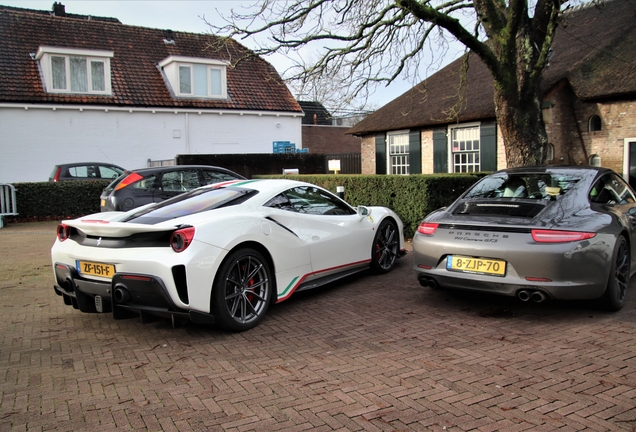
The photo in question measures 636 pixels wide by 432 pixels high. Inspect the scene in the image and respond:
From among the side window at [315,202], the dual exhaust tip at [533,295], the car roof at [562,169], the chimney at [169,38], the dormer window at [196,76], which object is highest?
the chimney at [169,38]

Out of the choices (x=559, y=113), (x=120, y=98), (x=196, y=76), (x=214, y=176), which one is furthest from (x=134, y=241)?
(x=196, y=76)

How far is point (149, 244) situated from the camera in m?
4.64

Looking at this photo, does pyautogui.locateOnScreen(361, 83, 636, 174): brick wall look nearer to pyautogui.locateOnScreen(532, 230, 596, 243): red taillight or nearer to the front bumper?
pyautogui.locateOnScreen(532, 230, 596, 243): red taillight

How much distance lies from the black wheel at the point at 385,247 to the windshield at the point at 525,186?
1452 millimetres

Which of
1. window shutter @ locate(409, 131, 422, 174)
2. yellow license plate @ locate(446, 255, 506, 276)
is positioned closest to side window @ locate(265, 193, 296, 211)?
yellow license plate @ locate(446, 255, 506, 276)

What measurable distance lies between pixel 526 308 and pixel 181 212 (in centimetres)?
377

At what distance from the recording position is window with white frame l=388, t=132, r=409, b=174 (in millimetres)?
20078

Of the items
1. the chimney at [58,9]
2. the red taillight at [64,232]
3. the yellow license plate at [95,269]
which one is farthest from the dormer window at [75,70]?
the yellow license plate at [95,269]

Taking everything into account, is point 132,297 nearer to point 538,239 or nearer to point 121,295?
point 121,295

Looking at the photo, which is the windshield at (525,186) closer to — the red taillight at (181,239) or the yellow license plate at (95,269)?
the red taillight at (181,239)

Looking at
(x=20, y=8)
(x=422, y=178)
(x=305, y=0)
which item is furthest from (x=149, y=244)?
(x=20, y=8)

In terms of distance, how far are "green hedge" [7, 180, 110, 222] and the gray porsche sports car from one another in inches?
498

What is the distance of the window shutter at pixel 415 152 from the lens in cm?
1933

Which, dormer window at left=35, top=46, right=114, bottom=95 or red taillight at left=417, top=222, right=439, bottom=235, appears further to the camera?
dormer window at left=35, top=46, right=114, bottom=95
